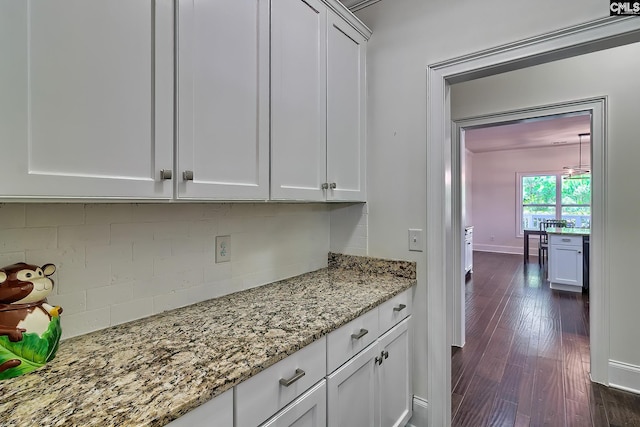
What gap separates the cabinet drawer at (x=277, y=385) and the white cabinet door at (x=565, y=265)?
5.15 meters

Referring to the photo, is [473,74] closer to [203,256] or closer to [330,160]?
[330,160]

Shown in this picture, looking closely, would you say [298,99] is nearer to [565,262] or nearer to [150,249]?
[150,249]

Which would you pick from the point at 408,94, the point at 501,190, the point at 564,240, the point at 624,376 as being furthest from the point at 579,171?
the point at 408,94

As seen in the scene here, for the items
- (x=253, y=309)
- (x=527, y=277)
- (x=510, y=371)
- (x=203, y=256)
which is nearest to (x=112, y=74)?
(x=203, y=256)

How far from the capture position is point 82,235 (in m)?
1.08

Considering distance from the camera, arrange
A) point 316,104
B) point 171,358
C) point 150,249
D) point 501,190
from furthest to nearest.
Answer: point 501,190 → point 316,104 → point 150,249 → point 171,358

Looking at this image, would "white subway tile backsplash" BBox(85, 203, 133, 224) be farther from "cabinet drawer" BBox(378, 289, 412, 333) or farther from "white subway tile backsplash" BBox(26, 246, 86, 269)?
"cabinet drawer" BBox(378, 289, 412, 333)

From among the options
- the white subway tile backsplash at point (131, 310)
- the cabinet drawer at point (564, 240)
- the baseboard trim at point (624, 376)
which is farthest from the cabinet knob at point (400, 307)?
the cabinet drawer at point (564, 240)

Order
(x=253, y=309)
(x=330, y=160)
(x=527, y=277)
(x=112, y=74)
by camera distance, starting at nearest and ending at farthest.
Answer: (x=112, y=74), (x=253, y=309), (x=330, y=160), (x=527, y=277)

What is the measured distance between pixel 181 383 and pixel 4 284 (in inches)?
20.5

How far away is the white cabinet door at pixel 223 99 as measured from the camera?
1052 millimetres

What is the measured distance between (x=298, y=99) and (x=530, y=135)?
6280 mm

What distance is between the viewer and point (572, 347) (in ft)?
9.77

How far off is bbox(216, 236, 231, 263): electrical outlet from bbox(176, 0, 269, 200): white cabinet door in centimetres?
36
